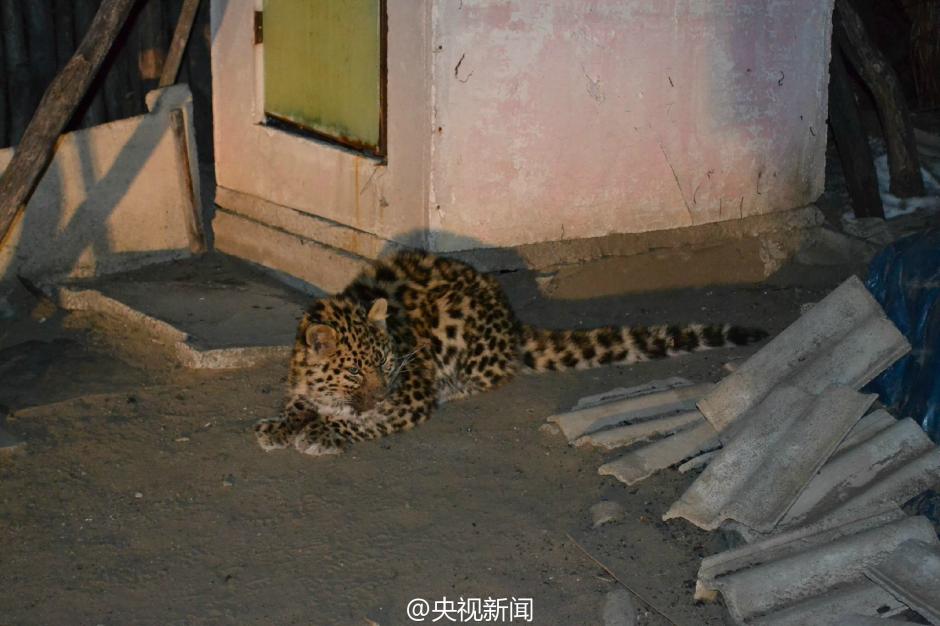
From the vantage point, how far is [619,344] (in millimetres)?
7613

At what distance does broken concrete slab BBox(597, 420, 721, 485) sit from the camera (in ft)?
19.9

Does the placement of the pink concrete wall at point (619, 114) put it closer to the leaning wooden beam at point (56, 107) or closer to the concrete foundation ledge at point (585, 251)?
the concrete foundation ledge at point (585, 251)

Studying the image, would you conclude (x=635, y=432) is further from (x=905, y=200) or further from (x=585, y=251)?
(x=905, y=200)

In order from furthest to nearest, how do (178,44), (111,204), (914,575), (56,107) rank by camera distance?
1. (178,44)
2. (111,204)
3. (56,107)
4. (914,575)

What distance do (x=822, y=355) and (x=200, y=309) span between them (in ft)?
14.3

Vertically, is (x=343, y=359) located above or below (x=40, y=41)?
below

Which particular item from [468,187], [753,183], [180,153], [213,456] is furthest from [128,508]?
[753,183]

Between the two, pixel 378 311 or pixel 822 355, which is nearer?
pixel 822 355

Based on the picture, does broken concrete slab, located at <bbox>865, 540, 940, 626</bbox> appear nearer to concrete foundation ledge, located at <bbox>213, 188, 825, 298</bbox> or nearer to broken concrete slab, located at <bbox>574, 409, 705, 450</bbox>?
broken concrete slab, located at <bbox>574, 409, 705, 450</bbox>

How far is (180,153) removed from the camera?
32.1 feet

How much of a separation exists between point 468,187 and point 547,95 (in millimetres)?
815

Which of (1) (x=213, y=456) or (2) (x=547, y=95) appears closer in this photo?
(1) (x=213, y=456)

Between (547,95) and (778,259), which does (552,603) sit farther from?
(778,259)

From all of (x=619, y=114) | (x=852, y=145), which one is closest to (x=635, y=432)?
(x=619, y=114)
